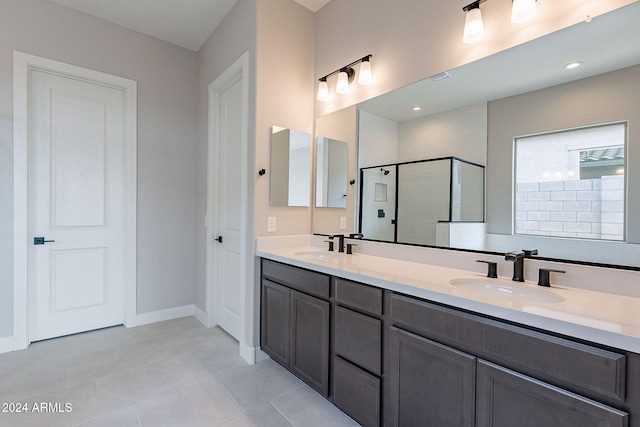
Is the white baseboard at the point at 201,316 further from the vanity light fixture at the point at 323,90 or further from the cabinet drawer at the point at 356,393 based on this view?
the vanity light fixture at the point at 323,90

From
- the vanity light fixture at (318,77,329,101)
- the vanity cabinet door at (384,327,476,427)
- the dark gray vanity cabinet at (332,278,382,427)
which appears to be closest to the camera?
the vanity cabinet door at (384,327,476,427)

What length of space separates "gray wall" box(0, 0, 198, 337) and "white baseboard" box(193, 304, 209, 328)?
0.12 metres

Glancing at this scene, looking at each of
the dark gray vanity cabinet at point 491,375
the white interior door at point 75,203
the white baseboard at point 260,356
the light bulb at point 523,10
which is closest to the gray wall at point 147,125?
the white interior door at point 75,203

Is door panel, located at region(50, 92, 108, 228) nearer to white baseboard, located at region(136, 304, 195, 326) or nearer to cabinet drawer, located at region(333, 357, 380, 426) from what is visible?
white baseboard, located at region(136, 304, 195, 326)

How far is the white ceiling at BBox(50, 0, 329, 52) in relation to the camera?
254 centimetres

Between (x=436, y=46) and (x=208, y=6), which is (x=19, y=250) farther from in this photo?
(x=436, y=46)

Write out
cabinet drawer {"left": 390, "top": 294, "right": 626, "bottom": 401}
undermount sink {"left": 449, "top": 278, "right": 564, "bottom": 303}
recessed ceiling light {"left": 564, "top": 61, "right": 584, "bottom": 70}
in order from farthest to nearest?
recessed ceiling light {"left": 564, "top": 61, "right": 584, "bottom": 70}
undermount sink {"left": 449, "top": 278, "right": 564, "bottom": 303}
cabinet drawer {"left": 390, "top": 294, "right": 626, "bottom": 401}

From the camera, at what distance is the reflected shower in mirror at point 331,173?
244 cm

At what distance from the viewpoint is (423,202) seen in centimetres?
192

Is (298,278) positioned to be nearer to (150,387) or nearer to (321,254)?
(321,254)

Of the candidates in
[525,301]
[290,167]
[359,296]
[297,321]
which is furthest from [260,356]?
[525,301]

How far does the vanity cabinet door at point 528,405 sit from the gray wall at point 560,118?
28.8 inches

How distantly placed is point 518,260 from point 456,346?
54cm

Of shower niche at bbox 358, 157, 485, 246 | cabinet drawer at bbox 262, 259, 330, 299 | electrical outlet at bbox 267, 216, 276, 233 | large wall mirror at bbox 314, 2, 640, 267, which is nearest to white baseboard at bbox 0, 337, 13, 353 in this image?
cabinet drawer at bbox 262, 259, 330, 299
